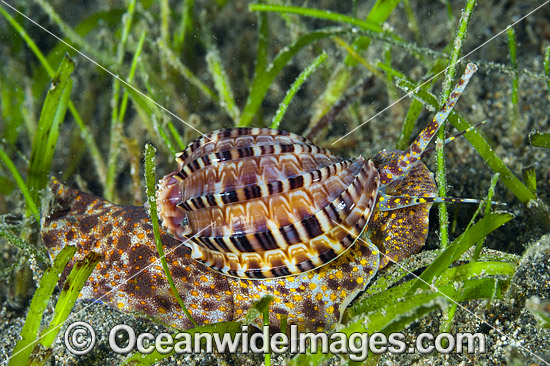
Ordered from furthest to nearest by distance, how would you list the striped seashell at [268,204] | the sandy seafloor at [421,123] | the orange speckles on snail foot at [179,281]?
the orange speckles on snail foot at [179,281]
the sandy seafloor at [421,123]
the striped seashell at [268,204]

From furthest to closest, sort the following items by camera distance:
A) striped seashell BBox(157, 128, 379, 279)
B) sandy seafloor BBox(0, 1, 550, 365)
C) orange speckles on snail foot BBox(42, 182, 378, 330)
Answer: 1. orange speckles on snail foot BBox(42, 182, 378, 330)
2. sandy seafloor BBox(0, 1, 550, 365)
3. striped seashell BBox(157, 128, 379, 279)

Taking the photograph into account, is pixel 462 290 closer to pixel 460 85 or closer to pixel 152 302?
pixel 460 85

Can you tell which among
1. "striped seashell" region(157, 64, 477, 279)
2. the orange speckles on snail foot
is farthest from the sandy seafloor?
"striped seashell" region(157, 64, 477, 279)

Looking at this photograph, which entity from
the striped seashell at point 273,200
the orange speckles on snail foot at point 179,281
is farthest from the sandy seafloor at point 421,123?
the striped seashell at point 273,200

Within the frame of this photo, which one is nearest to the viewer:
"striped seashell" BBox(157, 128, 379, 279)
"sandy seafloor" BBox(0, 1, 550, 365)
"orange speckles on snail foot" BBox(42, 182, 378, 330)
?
"striped seashell" BBox(157, 128, 379, 279)

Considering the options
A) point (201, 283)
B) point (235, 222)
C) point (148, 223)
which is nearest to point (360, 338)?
point (235, 222)

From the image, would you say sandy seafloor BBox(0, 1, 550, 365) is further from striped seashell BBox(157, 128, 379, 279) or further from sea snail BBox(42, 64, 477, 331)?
striped seashell BBox(157, 128, 379, 279)

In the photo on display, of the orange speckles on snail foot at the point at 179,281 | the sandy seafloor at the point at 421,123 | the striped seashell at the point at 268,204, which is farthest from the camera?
the orange speckles on snail foot at the point at 179,281

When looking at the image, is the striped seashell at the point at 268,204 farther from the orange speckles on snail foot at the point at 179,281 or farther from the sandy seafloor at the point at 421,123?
the sandy seafloor at the point at 421,123
